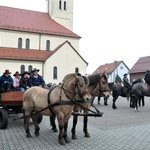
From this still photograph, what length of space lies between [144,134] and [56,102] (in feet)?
10.7

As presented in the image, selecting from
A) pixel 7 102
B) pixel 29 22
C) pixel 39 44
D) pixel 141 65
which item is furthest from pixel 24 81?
pixel 141 65

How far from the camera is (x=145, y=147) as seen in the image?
19.3 feet

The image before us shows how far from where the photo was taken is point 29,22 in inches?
1702

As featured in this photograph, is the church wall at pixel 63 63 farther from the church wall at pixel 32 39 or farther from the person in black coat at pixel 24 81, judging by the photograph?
the person in black coat at pixel 24 81

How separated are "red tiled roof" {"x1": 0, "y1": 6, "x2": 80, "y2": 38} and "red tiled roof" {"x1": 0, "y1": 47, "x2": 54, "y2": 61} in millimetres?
3854

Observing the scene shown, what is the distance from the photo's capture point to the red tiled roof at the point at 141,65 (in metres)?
65.3

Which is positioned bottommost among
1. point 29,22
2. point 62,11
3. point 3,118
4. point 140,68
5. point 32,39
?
point 3,118

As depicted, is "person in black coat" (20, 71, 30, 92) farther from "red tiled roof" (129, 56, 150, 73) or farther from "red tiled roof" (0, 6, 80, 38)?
"red tiled roof" (129, 56, 150, 73)

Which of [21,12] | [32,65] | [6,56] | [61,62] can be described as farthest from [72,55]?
[21,12]

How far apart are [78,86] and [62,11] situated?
144ft

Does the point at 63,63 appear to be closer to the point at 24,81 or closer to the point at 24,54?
the point at 24,54

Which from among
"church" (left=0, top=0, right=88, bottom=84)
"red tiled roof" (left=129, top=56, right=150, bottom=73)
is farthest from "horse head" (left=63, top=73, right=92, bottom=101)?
"red tiled roof" (left=129, top=56, right=150, bottom=73)

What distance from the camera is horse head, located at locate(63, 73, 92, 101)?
5.75 meters

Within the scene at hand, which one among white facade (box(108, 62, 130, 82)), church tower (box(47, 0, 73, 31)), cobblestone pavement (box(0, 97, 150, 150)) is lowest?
cobblestone pavement (box(0, 97, 150, 150))
